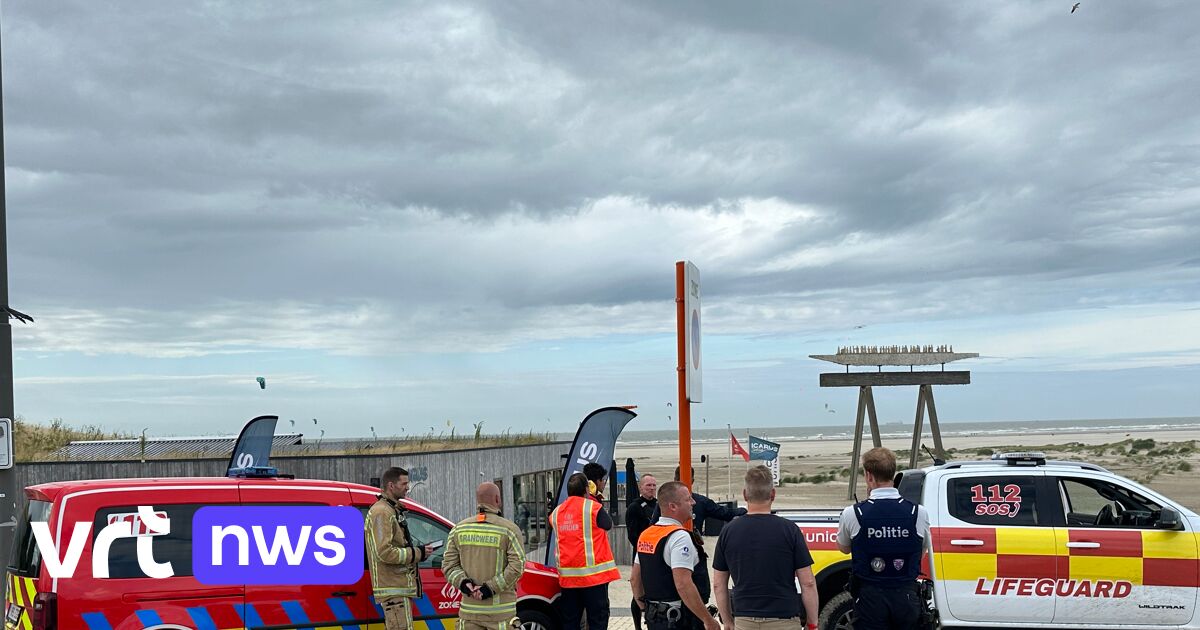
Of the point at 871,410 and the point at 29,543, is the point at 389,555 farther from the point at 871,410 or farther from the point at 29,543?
the point at 871,410

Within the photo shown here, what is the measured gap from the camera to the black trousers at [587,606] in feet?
29.6

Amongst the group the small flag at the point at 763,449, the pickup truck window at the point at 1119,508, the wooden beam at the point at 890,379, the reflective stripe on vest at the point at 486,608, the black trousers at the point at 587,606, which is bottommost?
the black trousers at the point at 587,606

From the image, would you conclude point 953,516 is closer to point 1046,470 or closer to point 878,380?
point 1046,470

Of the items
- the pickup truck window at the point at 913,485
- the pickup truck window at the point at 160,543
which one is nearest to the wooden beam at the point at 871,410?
the pickup truck window at the point at 913,485

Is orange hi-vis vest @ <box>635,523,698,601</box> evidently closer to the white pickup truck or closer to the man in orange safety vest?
the man in orange safety vest

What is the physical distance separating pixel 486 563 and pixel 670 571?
1.45 metres

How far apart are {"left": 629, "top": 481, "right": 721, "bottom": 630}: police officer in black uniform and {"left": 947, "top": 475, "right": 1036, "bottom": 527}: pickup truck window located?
3362 millimetres

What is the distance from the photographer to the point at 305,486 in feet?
27.7

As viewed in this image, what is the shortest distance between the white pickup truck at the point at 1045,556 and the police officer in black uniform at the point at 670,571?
2.68 meters

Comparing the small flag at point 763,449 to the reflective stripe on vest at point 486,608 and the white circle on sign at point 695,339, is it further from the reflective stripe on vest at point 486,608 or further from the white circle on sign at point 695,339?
the reflective stripe on vest at point 486,608

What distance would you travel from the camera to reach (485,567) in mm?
8062

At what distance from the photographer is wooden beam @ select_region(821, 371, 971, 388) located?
22297 mm

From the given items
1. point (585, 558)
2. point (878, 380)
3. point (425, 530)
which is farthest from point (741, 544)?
point (878, 380)

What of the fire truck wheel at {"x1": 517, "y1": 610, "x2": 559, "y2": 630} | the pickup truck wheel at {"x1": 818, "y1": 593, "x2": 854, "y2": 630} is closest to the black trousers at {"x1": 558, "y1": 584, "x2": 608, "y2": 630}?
the fire truck wheel at {"x1": 517, "y1": 610, "x2": 559, "y2": 630}
